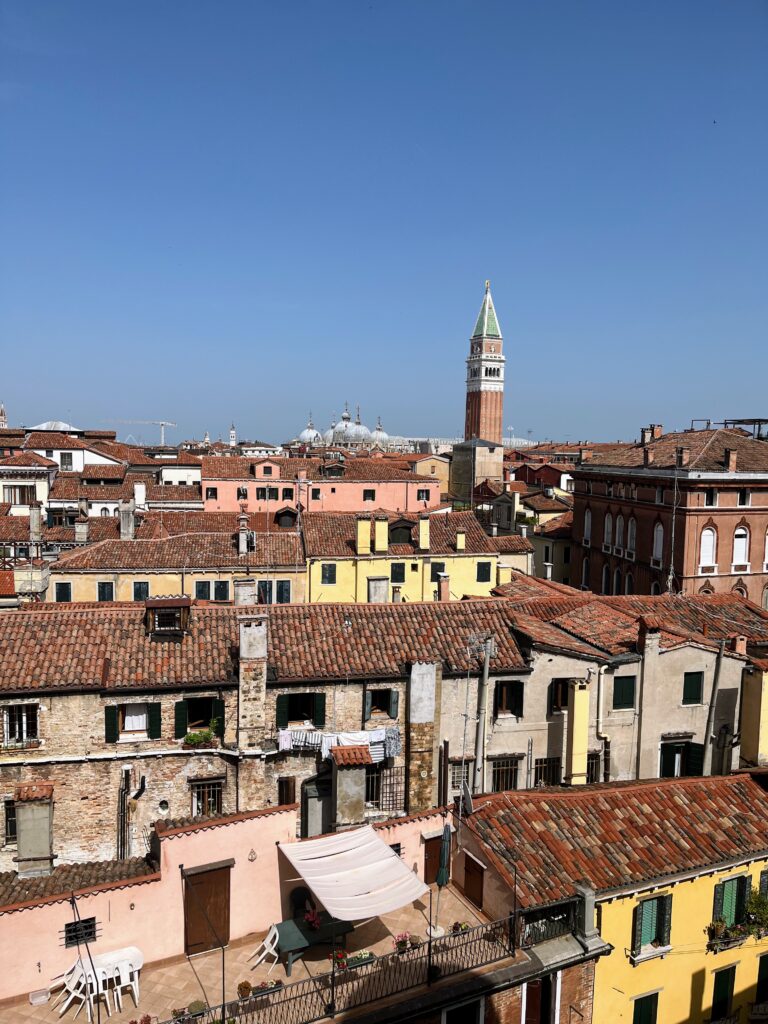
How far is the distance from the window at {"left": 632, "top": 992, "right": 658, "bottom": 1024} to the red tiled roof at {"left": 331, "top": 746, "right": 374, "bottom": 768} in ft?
22.7

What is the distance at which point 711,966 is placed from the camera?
15.4 meters

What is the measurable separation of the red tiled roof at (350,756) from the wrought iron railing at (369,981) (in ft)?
14.9

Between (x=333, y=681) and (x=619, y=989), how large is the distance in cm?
852

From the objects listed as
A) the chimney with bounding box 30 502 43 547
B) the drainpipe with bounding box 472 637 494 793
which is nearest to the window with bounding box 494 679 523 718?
the drainpipe with bounding box 472 637 494 793

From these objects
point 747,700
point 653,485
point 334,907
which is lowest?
point 334,907

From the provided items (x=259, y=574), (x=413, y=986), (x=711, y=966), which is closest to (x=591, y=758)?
(x=711, y=966)

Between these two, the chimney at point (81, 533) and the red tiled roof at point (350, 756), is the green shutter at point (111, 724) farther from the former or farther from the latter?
the chimney at point (81, 533)

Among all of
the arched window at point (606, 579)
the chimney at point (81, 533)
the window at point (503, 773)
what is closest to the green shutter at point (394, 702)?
the window at point (503, 773)

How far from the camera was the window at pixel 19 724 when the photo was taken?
17203mm

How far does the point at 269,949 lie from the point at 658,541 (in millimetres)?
34914

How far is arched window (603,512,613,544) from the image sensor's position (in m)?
49.2

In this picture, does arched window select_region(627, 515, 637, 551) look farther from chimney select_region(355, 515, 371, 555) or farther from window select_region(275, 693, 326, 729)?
window select_region(275, 693, 326, 729)

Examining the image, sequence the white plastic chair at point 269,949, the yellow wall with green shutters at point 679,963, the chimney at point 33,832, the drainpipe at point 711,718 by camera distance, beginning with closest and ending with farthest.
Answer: the white plastic chair at point 269,949
the yellow wall with green shutters at point 679,963
the chimney at point 33,832
the drainpipe at point 711,718

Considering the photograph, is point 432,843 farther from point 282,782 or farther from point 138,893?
point 138,893
